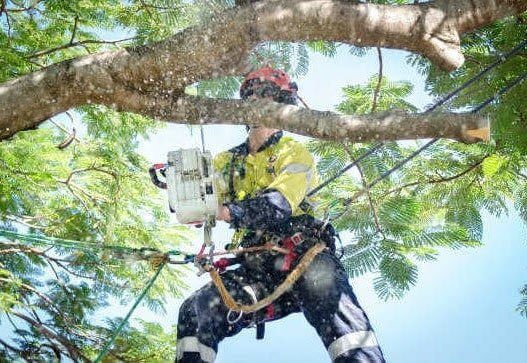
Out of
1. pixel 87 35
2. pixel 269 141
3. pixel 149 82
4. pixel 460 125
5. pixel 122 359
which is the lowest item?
pixel 460 125

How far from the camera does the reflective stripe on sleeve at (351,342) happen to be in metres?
2.48

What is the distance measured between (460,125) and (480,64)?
1.40 meters

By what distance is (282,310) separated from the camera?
303 centimetres

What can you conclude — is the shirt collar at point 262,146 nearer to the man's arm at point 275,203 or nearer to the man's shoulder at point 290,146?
the man's shoulder at point 290,146

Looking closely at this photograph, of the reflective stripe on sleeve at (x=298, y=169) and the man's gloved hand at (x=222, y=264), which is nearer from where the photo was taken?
the reflective stripe on sleeve at (x=298, y=169)

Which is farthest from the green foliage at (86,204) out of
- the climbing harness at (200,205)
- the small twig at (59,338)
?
the climbing harness at (200,205)

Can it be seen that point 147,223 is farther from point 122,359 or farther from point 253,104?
point 253,104

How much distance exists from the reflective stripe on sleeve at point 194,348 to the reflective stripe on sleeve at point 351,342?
2.14ft

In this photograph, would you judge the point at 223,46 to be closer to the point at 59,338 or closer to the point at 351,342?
the point at 351,342

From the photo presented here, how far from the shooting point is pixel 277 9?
2.16 metres

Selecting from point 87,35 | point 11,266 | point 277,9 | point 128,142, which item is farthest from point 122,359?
point 277,9

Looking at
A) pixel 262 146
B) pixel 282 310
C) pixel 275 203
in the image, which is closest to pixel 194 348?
pixel 282 310

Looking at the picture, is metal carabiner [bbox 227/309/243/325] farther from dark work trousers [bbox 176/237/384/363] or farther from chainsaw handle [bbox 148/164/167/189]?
chainsaw handle [bbox 148/164/167/189]

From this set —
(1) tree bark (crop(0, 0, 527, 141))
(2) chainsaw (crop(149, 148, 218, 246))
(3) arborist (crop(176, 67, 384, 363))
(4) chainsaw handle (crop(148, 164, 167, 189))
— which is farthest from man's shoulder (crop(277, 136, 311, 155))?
(1) tree bark (crop(0, 0, 527, 141))
